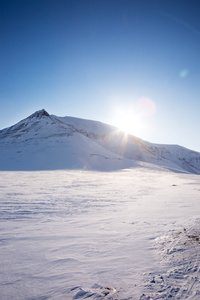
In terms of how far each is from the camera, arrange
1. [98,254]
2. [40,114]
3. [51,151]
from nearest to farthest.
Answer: [98,254] < [51,151] < [40,114]

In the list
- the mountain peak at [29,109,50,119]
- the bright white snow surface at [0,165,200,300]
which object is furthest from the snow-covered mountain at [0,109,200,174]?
the bright white snow surface at [0,165,200,300]

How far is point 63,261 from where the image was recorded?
3297 mm

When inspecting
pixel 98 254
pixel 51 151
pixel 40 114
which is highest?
pixel 40 114

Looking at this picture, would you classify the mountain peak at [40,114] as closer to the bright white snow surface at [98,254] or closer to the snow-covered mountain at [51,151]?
the snow-covered mountain at [51,151]

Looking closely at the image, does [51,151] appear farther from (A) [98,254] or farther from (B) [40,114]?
(A) [98,254]

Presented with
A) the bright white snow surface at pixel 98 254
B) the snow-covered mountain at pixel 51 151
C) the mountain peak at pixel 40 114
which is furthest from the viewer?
the mountain peak at pixel 40 114

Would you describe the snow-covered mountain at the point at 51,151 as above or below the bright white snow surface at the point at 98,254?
above

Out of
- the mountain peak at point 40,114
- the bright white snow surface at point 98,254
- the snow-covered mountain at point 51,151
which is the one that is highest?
the mountain peak at point 40,114

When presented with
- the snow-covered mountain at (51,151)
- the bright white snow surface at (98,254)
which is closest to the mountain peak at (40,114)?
the snow-covered mountain at (51,151)

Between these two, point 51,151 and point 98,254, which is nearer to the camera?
point 98,254

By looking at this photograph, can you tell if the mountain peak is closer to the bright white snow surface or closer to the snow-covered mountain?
the snow-covered mountain

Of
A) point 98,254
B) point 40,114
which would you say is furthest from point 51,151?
point 98,254

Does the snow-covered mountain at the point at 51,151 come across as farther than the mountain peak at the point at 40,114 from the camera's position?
No

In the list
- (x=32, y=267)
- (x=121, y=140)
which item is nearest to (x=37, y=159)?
(x=32, y=267)
